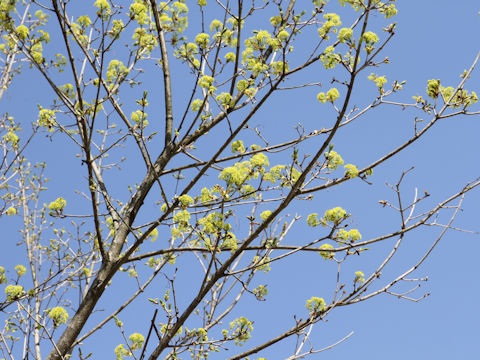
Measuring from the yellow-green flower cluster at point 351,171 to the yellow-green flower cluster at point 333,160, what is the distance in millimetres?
63

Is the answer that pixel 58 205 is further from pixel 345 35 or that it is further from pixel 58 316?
pixel 345 35

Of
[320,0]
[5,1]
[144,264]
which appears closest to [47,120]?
[5,1]

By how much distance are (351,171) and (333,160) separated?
0.50ft

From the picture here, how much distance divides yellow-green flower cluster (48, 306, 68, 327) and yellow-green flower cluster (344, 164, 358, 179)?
254 centimetres

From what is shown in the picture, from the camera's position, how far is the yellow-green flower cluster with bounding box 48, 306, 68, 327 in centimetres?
395

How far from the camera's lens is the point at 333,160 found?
11.6 feet

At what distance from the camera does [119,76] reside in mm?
4746

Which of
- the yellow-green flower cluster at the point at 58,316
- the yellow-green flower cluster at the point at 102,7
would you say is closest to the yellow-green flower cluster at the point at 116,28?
the yellow-green flower cluster at the point at 102,7

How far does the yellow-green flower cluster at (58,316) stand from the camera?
395 cm

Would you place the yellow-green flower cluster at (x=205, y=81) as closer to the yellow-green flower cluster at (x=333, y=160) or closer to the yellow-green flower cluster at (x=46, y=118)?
the yellow-green flower cluster at (x=333, y=160)

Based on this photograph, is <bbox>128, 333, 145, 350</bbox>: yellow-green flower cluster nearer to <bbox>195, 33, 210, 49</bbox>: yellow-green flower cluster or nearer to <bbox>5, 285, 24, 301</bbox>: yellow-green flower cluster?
<bbox>5, 285, 24, 301</bbox>: yellow-green flower cluster

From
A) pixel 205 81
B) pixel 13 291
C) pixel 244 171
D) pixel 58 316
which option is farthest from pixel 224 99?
pixel 13 291

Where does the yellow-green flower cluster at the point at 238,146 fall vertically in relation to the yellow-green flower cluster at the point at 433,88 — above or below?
above

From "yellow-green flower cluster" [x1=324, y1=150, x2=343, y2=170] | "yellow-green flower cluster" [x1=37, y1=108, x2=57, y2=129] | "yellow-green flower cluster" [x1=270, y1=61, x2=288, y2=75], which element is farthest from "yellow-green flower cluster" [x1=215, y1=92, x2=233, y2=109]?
"yellow-green flower cluster" [x1=37, y1=108, x2=57, y2=129]
